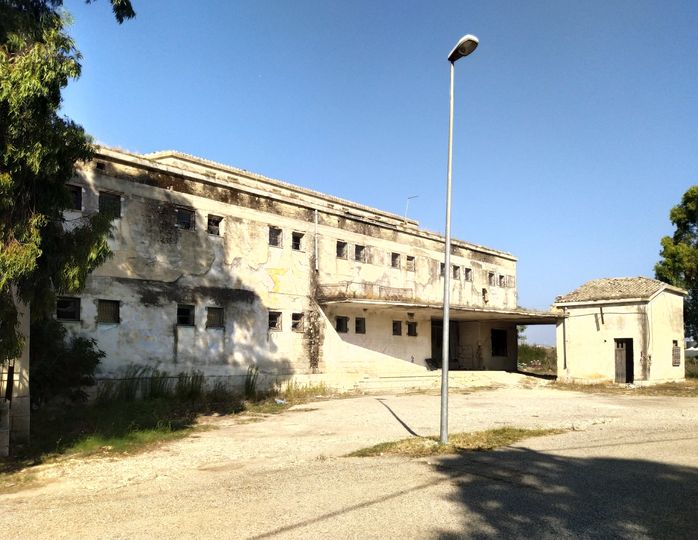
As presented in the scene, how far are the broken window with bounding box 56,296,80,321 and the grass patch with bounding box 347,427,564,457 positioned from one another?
1083cm

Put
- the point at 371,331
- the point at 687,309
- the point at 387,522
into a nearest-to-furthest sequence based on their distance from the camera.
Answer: the point at 387,522 → the point at 371,331 → the point at 687,309

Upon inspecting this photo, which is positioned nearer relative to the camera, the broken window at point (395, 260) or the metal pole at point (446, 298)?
the metal pole at point (446, 298)

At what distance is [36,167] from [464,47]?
774 cm

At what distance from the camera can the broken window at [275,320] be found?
23.8 meters

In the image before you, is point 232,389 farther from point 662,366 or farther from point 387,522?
point 662,366

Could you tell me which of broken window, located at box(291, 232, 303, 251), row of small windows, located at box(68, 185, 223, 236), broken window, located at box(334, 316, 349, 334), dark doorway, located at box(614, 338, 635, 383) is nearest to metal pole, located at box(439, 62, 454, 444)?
row of small windows, located at box(68, 185, 223, 236)

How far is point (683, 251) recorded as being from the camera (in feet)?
121

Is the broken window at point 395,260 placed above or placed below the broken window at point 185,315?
above

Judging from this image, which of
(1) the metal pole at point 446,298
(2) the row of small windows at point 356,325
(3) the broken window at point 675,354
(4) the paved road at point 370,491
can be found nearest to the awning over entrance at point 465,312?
(2) the row of small windows at point 356,325

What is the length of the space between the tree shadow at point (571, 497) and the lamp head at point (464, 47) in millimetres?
7347

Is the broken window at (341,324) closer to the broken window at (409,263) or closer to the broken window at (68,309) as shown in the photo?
the broken window at (409,263)

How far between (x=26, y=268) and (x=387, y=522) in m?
6.82

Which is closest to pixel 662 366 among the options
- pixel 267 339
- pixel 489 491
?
pixel 267 339

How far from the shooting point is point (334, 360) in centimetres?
2591
